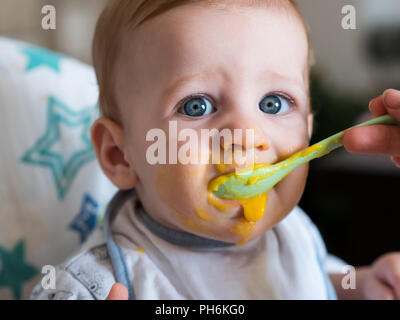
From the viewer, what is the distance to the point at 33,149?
2.89 ft

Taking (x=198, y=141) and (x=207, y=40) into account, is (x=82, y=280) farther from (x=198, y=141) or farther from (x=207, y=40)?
(x=207, y=40)

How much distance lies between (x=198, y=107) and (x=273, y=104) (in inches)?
3.9

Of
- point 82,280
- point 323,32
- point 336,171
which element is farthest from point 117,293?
point 323,32

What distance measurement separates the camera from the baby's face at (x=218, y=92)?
21.2 inches

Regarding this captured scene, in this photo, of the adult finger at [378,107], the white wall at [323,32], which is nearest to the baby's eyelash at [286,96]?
the adult finger at [378,107]

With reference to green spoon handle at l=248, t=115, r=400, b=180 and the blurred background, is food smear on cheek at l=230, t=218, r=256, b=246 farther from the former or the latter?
the blurred background

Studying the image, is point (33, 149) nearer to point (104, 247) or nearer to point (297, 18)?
point (104, 247)

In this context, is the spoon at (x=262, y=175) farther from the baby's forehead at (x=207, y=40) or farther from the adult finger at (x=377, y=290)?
the adult finger at (x=377, y=290)

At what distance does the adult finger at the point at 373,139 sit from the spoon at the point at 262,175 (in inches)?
0.5

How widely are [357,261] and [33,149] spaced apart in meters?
1.24

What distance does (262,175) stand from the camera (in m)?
0.53

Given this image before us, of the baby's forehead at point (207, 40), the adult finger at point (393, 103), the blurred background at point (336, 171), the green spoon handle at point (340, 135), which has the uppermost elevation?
the baby's forehead at point (207, 40)

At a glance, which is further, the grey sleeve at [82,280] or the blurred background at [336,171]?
the blurred background at [336,171]

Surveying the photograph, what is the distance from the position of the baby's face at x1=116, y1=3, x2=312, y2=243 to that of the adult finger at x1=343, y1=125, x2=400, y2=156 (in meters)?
0.09
